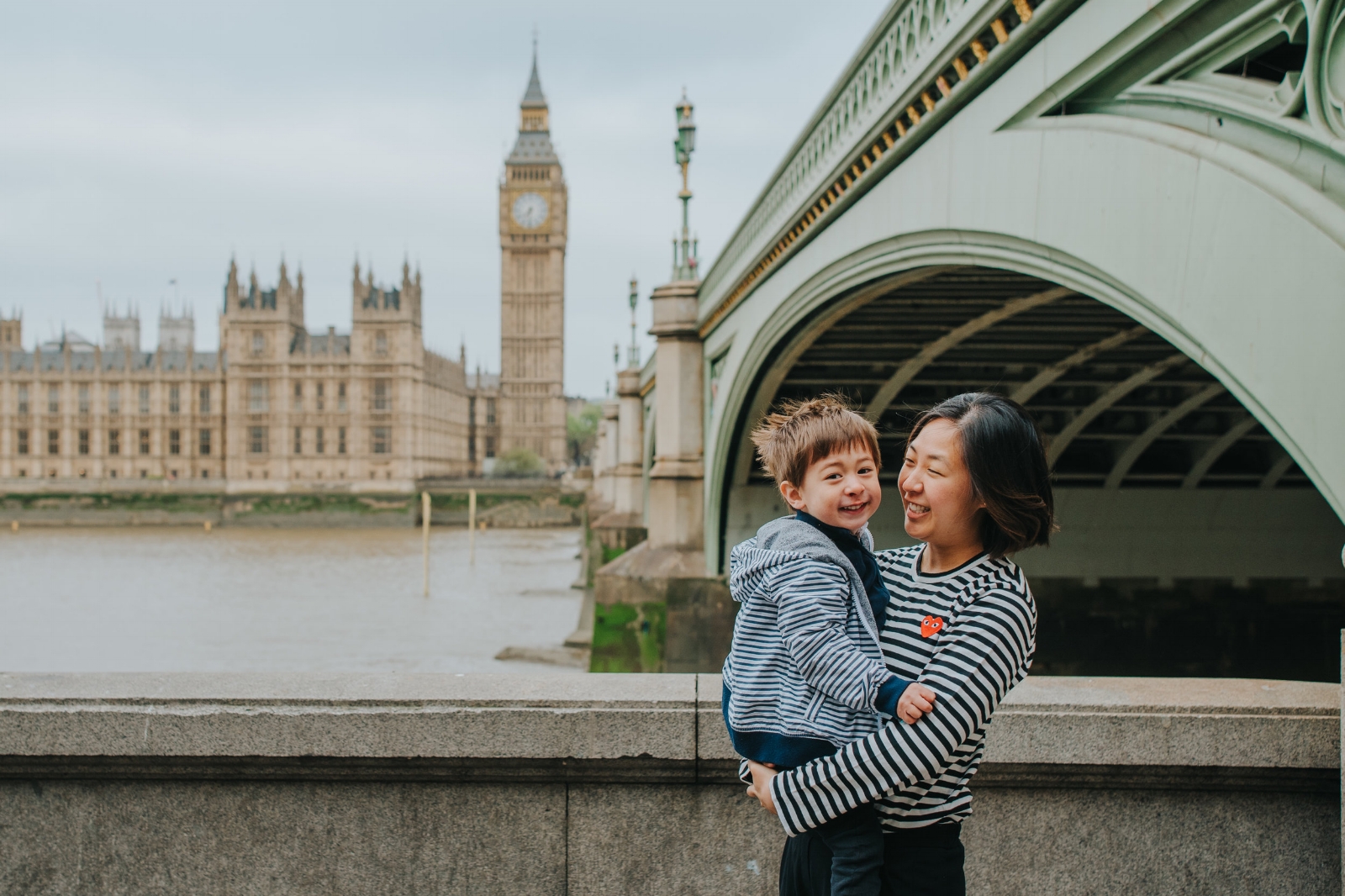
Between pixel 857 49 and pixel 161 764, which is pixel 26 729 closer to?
pixel 161 764

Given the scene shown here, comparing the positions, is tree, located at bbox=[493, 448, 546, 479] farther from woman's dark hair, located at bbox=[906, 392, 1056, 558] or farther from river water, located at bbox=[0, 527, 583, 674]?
woman's dark hair, located at bbox=[906, 392, 1056, 558]

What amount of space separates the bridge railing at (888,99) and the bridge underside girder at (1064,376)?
831 mm

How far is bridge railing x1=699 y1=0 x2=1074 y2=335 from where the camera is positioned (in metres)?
4.09

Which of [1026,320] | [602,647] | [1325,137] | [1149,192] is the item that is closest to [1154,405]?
[1026,320]

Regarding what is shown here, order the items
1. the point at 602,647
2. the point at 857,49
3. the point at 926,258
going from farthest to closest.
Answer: the point at 602,647 → the point at 857,49 → the point at 926,258

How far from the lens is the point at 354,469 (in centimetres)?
6831

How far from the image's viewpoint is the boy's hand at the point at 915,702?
5.01 feet

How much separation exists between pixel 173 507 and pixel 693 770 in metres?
62.3

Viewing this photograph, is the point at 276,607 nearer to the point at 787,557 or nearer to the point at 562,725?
the point at 562,725

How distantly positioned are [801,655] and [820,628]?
0.05 m

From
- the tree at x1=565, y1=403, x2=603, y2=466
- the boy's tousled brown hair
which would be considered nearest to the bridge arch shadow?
the boy's tousled brown hair

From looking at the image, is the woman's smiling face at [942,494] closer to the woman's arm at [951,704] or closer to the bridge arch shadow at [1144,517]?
the woman's arm at [951,704]

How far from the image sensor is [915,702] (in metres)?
1.53

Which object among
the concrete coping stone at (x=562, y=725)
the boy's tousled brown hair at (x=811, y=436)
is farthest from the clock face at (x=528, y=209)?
the boy's tousled brown hair at (x=811, y=436)
